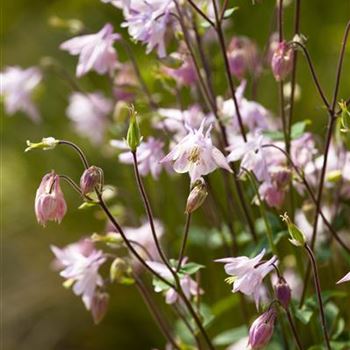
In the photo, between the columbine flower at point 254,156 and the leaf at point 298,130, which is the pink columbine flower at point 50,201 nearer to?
the columbine flower at point 254,156

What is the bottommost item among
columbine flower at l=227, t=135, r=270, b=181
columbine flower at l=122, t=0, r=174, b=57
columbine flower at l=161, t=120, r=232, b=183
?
columbine flower at l=227, t=135, r=270, b=181

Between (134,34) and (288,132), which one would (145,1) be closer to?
(134,34)

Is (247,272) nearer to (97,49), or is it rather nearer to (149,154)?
(149,154)

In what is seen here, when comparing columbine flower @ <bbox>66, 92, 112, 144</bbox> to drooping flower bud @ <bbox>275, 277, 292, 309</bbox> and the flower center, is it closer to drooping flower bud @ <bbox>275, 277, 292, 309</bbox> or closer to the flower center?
the flower center

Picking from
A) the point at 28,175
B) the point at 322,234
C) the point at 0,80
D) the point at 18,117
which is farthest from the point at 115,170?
the point at 322,234

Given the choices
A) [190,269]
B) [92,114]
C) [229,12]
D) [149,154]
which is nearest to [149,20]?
[229,12]

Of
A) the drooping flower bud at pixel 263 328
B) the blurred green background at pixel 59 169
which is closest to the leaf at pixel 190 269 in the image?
the drooping flower bud at pixel 263 328

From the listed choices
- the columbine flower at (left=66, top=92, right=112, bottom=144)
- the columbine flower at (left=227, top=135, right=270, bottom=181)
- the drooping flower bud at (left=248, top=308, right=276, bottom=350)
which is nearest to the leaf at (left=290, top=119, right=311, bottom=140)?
the columbine flower at (left=227, top=135, right=270, bottom=181)
